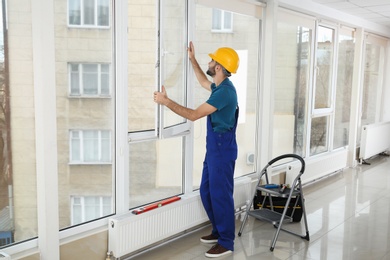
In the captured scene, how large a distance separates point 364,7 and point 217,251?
421 cm

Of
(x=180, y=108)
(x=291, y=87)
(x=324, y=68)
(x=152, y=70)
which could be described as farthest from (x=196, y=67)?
(x=324, y=68)

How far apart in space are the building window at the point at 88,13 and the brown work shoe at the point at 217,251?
6.67 feet

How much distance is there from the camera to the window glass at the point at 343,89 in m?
7.11

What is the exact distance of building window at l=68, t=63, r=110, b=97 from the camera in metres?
3.19

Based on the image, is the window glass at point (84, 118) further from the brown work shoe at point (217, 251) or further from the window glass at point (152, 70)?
the brown work shoe at point (217, 251)

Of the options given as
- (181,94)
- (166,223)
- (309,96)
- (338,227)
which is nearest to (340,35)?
(309,96)

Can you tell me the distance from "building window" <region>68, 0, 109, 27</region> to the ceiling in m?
3.33

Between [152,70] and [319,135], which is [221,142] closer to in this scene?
[152,70]

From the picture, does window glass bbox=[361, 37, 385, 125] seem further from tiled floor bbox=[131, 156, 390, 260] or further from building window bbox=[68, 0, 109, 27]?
building window bbox=[68, 0, 109, 27]

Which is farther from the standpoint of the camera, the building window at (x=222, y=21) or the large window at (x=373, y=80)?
the large window at (x=373, y=80)

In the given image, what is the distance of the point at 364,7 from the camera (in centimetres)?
576

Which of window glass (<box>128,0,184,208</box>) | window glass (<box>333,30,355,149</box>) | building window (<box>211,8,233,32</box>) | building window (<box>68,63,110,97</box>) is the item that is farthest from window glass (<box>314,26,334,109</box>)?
building window (<box>68,63,110,97</box>)

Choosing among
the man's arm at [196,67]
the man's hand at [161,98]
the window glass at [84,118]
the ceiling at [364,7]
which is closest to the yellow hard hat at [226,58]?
the man's arm at [196,67]

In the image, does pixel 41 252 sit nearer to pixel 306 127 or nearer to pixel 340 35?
pixel 306 127
